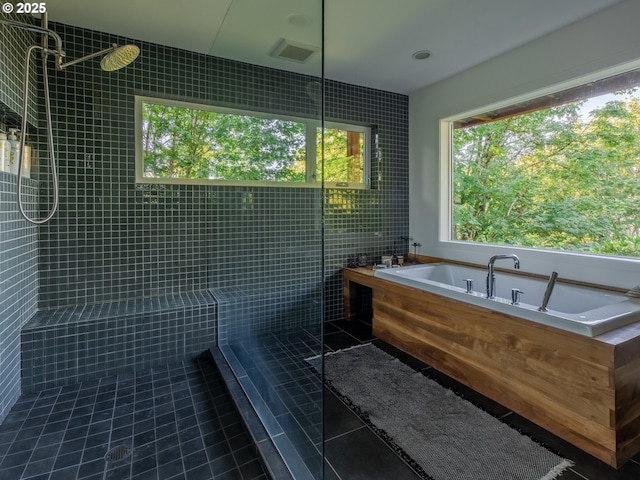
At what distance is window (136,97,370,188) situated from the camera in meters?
1.90

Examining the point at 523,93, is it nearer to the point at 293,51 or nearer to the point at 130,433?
the point at 293,51

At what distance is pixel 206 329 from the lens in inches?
107

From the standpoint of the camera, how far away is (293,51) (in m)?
1.74

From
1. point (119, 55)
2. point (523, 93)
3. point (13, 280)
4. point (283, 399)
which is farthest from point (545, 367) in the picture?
point (13, 280)

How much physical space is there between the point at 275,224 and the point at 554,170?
2.48 meters

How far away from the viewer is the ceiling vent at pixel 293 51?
1567mm

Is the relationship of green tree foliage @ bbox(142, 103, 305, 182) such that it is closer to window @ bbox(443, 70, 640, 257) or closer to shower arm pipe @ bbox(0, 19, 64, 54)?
shower arm pipe @ bbox(0, 19, 64, 54)

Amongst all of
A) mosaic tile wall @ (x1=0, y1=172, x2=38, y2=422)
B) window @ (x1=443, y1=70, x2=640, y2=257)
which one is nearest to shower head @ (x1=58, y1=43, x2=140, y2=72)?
mosaic tile wall @ (x1=0, y1=172, x2=38, y2=422)

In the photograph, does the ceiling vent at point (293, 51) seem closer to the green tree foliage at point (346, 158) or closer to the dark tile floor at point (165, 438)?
the green tree foliage at point (346, 158)

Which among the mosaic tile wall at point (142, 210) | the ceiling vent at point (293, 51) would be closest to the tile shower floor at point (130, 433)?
the mosaic tile wall at point (142, 210)

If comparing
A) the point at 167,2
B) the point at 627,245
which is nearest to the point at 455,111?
the point at 627,245

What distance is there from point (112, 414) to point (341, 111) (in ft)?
10.5

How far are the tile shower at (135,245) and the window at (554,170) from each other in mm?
1884

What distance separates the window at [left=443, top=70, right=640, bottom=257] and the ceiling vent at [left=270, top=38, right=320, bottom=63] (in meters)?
2.32
